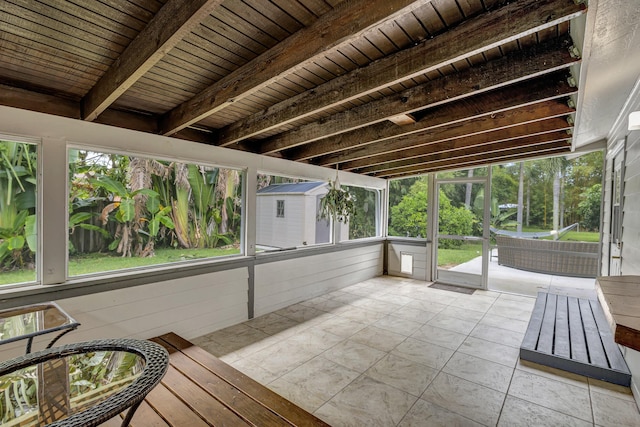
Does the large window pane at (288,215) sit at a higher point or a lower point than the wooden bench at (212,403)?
higher

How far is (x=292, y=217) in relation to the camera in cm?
551

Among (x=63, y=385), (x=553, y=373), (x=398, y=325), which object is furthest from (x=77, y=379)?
(x=553, y=373)

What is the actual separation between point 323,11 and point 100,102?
1856 millimetres

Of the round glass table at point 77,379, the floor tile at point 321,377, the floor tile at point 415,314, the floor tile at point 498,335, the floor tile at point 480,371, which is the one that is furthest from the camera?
the floor tile at point 415,314

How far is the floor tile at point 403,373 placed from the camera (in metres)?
2.62

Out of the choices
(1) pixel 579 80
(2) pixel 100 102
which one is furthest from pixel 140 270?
(1) pixel 579 80

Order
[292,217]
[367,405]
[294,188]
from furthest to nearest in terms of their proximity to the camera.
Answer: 1. [294,188]
2. [292,217]
3. [367,405]

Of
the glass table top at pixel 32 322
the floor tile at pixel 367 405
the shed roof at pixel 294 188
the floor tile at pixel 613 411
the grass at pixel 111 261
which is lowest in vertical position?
the floor tile at pixel 367 405

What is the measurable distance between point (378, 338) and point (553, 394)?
165cm

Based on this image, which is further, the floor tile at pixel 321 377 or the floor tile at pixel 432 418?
the floor tile at pixel 321 377

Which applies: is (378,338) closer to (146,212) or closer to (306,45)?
(146,212)

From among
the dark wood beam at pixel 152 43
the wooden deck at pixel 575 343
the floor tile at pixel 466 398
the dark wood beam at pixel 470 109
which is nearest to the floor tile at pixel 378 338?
the floor tile at pixel 466 398

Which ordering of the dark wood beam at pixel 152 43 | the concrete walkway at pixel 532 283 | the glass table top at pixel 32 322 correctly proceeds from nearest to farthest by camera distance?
the dark wood beam at pixel 152 43 < the glass table top at pixel 32 322 < the concrete walkway at pixel 532 283

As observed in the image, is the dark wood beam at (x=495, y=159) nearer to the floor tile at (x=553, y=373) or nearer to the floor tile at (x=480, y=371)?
the floor tile at (x=553, y=373)
